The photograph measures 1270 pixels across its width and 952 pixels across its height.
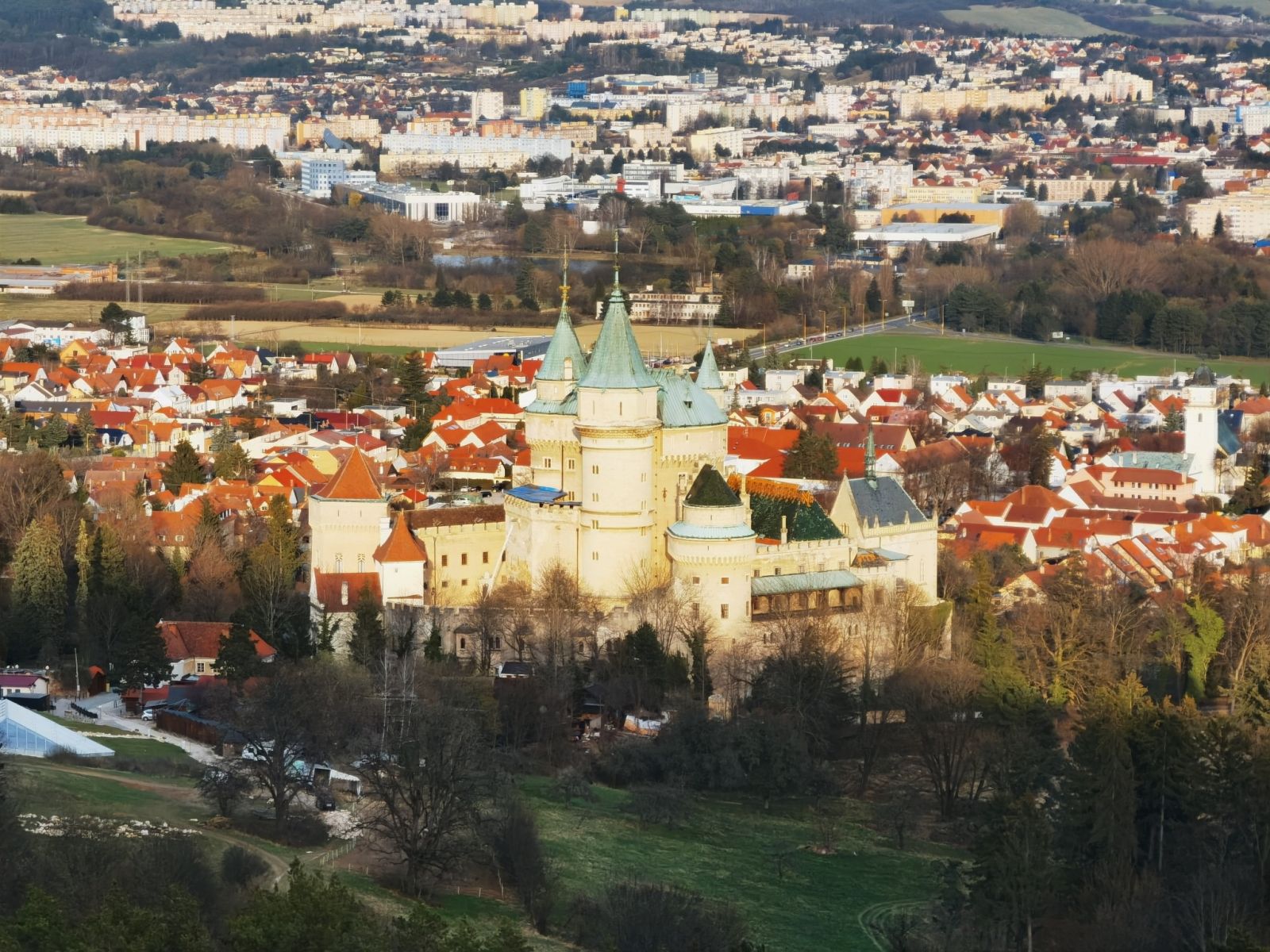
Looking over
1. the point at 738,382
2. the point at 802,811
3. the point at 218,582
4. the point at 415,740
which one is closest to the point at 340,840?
the point at 415,740

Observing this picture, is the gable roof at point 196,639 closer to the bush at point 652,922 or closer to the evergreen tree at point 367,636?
the evergreen tree at point 367,636

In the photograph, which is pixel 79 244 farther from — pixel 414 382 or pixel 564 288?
pixel 564 288

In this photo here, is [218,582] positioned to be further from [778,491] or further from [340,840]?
[340,840]

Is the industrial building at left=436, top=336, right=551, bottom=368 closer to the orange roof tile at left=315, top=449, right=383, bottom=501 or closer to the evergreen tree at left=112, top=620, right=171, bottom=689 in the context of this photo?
the orange roof tile at left=315, top=449, right=383, bottom=501

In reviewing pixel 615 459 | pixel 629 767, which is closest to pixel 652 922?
pixel 629 767

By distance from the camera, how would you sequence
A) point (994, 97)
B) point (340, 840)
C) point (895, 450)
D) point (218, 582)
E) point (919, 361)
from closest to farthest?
point (340, 840) < point (218, 582) < point (895, 450) < point (919, 361) < point (994, 97)

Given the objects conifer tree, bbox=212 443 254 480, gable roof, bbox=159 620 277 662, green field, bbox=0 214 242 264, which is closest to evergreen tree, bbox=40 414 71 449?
conifer tree, bbox=212 443 254 480
